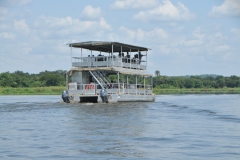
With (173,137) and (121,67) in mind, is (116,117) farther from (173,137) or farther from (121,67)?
(121,67)

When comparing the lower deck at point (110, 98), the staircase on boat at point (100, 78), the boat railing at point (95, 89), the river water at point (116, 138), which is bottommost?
the river water at point (116, 138)

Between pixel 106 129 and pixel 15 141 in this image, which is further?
pixel 106 129

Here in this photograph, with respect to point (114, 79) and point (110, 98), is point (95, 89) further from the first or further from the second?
point (114, 79)

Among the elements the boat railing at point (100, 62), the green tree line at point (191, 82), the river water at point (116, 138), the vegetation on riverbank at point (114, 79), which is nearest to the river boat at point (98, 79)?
the boat railing at point (100, 62)

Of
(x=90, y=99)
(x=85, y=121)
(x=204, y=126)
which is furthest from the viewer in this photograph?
(x=90, y=99)

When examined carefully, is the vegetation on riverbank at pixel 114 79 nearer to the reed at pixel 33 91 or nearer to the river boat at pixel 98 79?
the reed at pixel 33 91

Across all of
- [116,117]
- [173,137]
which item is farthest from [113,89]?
[173,137]

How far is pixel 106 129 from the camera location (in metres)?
21.1

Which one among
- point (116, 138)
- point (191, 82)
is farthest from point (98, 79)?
point (191, 82)

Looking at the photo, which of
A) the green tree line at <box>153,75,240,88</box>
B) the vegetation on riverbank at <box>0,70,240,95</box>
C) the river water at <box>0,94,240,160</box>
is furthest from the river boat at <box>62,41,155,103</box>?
the green tree line at <box>153,75,240,88</box>

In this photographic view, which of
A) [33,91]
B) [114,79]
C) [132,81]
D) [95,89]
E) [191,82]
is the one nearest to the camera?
[95,89]

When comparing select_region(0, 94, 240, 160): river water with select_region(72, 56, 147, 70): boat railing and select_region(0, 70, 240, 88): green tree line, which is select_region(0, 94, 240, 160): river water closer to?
select_region(72, 56, 147, 70): boat railing

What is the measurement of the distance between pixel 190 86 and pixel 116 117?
305ft

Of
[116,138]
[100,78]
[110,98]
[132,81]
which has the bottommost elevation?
[116,138]
